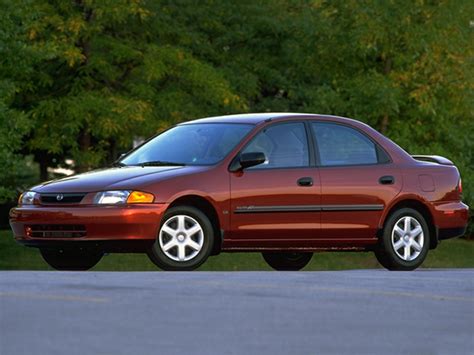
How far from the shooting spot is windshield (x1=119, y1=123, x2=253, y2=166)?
13.9 metres

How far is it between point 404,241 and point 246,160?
83.7 inches

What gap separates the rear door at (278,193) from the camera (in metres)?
13.7

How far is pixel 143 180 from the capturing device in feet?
43.2

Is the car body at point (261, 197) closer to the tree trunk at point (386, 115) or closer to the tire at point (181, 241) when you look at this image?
the tire at point (181, 241)

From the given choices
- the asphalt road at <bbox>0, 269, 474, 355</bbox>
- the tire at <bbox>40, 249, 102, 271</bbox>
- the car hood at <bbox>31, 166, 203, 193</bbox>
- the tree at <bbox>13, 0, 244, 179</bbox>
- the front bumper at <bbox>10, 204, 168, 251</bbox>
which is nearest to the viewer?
the asphalt road at <bbox>0, 269, 474, 355</bbox>

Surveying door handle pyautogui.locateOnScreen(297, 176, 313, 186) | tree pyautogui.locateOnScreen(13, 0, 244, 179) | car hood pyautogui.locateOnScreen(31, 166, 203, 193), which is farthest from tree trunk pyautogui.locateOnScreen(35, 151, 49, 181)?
car hood pyautogui.locateOnScreen(31, 166, 203, 193)

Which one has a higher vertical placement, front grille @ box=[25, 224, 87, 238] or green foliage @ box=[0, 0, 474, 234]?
green foliage @ box=[0, 0, 474, 234]

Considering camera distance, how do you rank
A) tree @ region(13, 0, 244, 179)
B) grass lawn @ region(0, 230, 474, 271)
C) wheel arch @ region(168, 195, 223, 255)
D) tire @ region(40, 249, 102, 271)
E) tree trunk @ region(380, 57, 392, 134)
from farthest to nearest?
1. tree trunk @ region(380, 57, 392, 134)
2. tree @ region(13, 0, 244, 179)
3. grass lawn @ region(0, 230, 474, 271)
4. tire @ region(40, 249, 102, 271)
5. wheel arch @ region(168, 195, 223, 255)

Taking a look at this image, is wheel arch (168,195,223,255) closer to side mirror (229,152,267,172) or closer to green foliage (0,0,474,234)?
side mirror (229,152,267,172)

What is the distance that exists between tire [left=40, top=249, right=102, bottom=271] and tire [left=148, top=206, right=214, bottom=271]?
60.1 inches

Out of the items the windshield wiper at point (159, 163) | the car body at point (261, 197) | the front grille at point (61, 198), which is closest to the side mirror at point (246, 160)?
the car body at point (261, 197)

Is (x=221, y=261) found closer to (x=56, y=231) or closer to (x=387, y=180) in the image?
(x=387, y=180)

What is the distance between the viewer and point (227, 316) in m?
8.45

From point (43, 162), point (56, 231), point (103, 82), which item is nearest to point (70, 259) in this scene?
point (56, 231)
